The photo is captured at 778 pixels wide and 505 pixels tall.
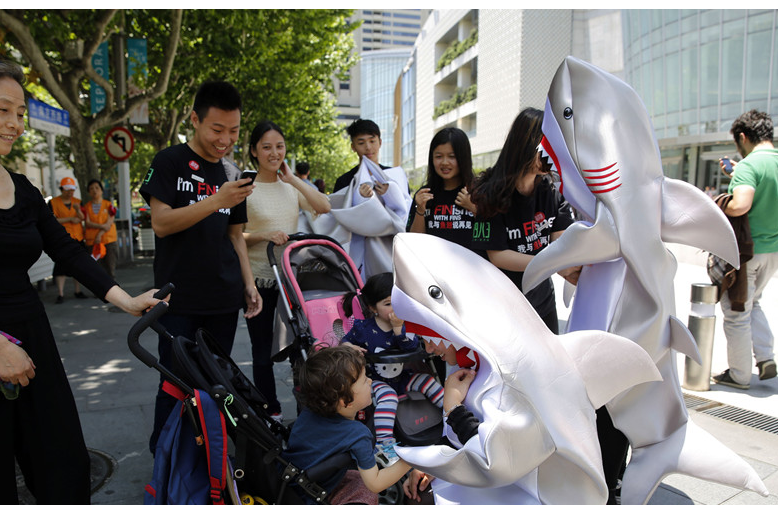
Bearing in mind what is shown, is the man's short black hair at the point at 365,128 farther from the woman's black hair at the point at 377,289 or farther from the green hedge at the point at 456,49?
the green hedge at the point at 456,49

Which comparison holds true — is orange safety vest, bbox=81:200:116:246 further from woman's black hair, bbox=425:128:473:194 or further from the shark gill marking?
the shark gill marking

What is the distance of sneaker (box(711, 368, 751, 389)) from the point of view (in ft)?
16.0

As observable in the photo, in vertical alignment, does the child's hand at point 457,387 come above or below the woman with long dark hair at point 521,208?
below

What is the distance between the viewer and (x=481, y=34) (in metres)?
36.9

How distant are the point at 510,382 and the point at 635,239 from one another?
860 mm

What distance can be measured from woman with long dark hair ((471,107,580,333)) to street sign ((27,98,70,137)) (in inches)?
316

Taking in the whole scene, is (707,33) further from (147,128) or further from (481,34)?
(147,128)

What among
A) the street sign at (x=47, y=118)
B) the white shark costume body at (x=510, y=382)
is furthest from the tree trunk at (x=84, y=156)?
the white shark costume body at (x=510, y=382)

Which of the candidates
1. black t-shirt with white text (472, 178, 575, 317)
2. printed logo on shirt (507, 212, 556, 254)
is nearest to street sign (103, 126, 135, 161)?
black t-shirt with white text (472, 178, 575, 317)

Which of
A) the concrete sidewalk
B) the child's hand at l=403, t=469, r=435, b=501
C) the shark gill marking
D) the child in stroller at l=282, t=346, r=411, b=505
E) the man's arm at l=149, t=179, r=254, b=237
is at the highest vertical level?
the shark gill marking

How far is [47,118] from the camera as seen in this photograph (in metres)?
9.19

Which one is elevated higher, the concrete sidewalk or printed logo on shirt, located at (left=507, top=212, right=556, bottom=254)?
A: printed logo on shirt, located at (left=507, top=212, right=556, bottom=254)

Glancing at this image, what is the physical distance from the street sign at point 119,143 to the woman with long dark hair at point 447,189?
9609 mm

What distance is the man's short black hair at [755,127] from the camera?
14.8ft
